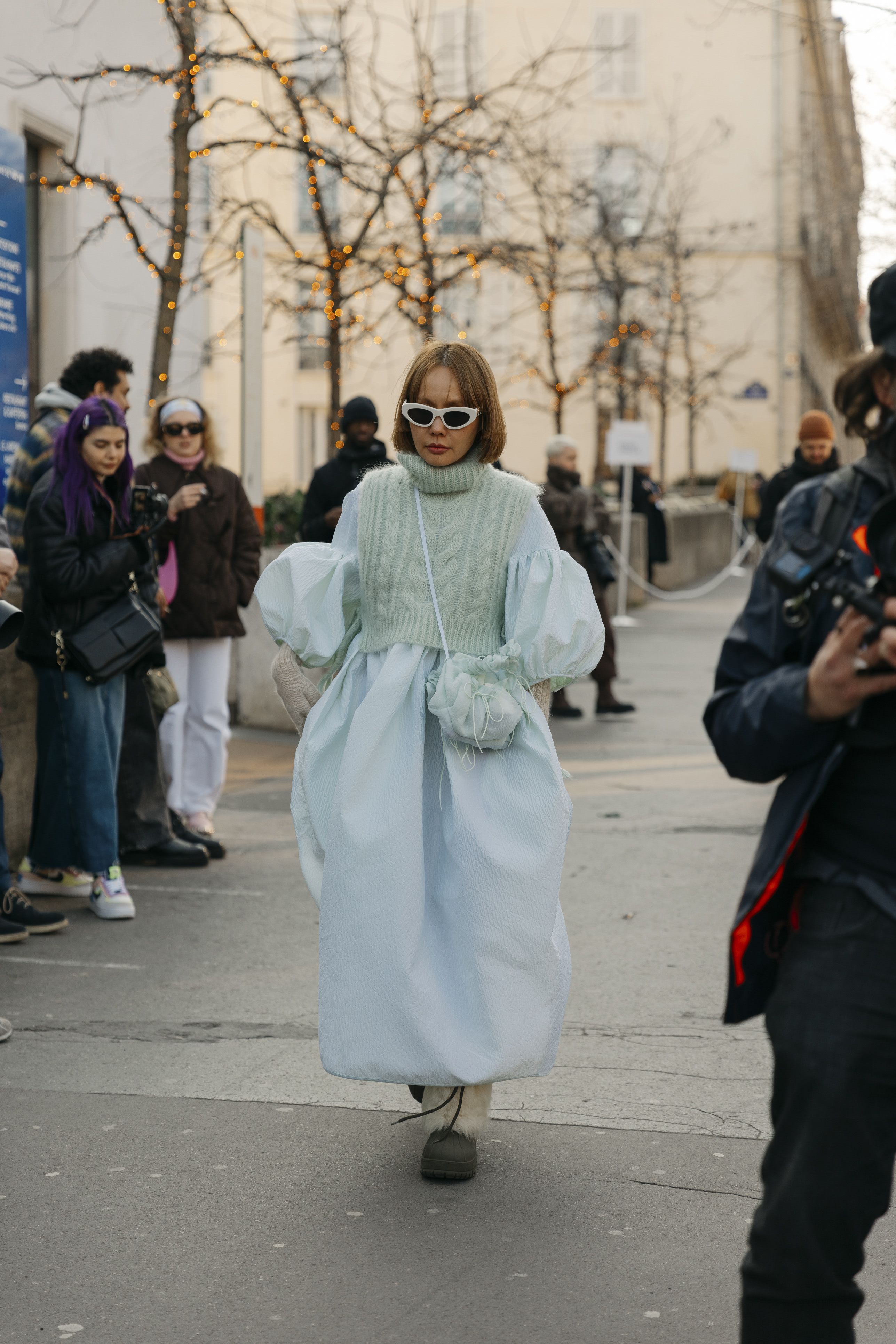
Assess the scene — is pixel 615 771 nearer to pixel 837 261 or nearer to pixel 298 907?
pixel 298 907

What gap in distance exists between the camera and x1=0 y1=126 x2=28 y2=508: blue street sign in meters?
9.91

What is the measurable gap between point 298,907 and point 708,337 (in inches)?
1524

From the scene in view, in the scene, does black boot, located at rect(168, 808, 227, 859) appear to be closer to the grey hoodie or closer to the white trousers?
the white trousers

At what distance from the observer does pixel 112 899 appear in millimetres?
6523

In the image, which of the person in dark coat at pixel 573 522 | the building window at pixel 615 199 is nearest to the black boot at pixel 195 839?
the person in dark coat at pixel 573 522

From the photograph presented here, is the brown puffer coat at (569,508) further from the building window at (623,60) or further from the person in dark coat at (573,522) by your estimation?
the building window at (623,60)

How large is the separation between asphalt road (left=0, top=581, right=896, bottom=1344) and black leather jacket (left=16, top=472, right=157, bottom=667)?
1.10 metres

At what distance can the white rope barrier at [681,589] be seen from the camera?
2041 cm

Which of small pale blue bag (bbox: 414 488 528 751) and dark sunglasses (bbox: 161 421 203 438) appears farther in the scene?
dark sunglasses (bbox: 161 421 203 438)

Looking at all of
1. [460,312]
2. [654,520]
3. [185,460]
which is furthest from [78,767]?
[460,312]

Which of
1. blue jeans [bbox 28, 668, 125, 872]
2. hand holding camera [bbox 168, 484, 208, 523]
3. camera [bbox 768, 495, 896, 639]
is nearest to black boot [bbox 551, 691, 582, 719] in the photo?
hand holding camera [bbox 168, 484, 208, 523]

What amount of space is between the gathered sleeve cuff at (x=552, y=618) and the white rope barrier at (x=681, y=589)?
13085 mm

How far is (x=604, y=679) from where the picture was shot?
12477 millimetres

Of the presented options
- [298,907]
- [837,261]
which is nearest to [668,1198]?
[298,907]
